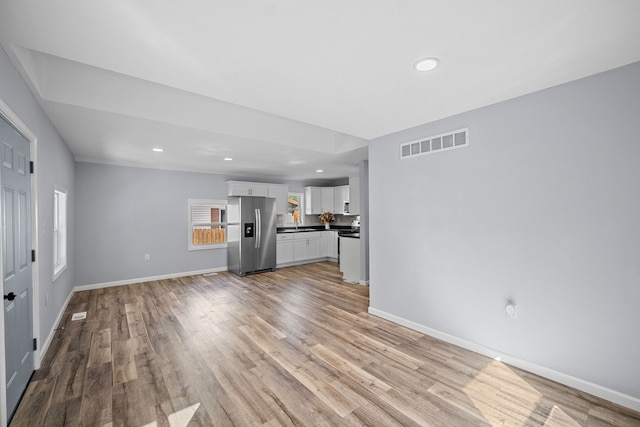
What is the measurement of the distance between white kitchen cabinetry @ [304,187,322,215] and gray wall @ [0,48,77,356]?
533 centimetres

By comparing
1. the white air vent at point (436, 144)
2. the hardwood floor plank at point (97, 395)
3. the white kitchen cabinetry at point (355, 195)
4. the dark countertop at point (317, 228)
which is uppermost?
the white air vent at point (436, 144)

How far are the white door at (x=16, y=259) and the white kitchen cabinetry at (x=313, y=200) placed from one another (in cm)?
616

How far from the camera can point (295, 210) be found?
825 centimetres

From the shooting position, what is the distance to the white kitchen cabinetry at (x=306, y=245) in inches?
287

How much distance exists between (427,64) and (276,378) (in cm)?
267

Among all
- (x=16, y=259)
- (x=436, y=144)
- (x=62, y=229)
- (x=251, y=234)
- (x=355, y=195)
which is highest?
(x=436, y=144)

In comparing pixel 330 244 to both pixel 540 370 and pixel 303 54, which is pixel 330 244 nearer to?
pixel 540 370

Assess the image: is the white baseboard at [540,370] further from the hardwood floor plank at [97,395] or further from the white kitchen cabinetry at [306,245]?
the white kitchen cabinetry at [306,245]

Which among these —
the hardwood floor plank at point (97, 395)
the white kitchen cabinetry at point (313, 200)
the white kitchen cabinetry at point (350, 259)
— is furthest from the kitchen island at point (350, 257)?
the hardwood floor plank at point (97, 395)

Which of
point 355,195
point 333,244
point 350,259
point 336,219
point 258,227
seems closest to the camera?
point 350,259

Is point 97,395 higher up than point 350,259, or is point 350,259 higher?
point 350,259

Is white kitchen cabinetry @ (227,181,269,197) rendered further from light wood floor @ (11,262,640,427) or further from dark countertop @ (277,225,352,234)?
light wood floor @ (11,262,640,427)

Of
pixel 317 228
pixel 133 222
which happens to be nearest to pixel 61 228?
pixel 133 222

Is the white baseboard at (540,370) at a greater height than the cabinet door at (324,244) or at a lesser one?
lesser
